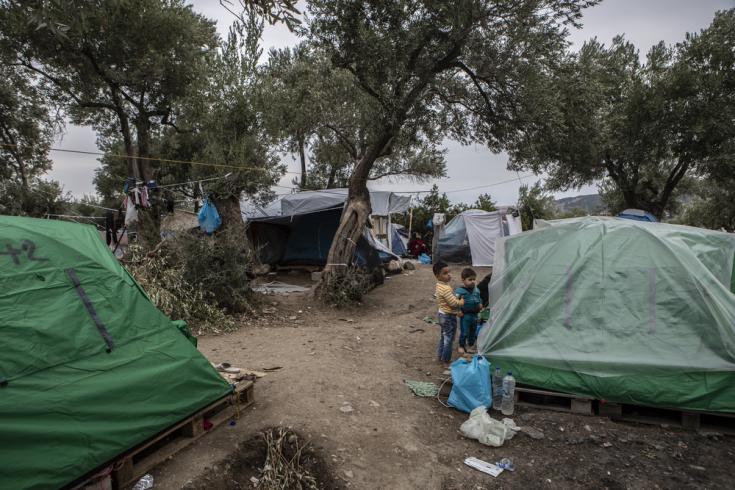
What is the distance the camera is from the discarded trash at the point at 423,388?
4.62 m

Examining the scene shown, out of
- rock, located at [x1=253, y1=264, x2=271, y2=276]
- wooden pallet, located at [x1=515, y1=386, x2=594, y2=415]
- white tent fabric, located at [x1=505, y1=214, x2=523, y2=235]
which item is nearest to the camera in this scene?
wooden pallet, located at [x1=515, y1=386, x2=594, y2=415]

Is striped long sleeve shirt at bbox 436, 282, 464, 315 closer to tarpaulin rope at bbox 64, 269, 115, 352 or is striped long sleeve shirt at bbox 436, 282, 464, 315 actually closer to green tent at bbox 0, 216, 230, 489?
green tent at bbox 0, 216, 230, 489

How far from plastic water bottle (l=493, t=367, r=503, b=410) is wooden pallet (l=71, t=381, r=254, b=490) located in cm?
246

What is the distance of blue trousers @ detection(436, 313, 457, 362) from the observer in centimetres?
548

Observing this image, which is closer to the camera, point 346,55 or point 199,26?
point 346,55

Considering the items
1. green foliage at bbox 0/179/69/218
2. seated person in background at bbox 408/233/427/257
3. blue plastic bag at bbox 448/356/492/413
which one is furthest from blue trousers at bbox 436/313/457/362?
green foliage at bbox 0/179/69/218

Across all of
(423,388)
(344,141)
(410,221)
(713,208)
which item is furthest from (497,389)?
(713,208)

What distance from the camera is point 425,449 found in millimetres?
3562

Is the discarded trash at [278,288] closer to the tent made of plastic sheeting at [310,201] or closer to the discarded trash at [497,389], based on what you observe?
the tent made of plastic sheeting at [310,201]

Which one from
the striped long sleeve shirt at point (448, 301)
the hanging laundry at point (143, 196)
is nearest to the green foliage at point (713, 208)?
the striped long sleeve shirt at point (448, 301)

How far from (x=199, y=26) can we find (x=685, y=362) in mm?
15020

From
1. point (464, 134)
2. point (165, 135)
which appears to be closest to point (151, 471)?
Answer: point (464, 134)

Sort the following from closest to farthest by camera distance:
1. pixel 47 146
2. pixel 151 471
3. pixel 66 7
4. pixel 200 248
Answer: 1. pixel 66 7
2. pixel 151 471
3. pixel 200 248
4. pixel 47 146

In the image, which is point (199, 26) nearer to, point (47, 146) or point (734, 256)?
point (47, 146)
